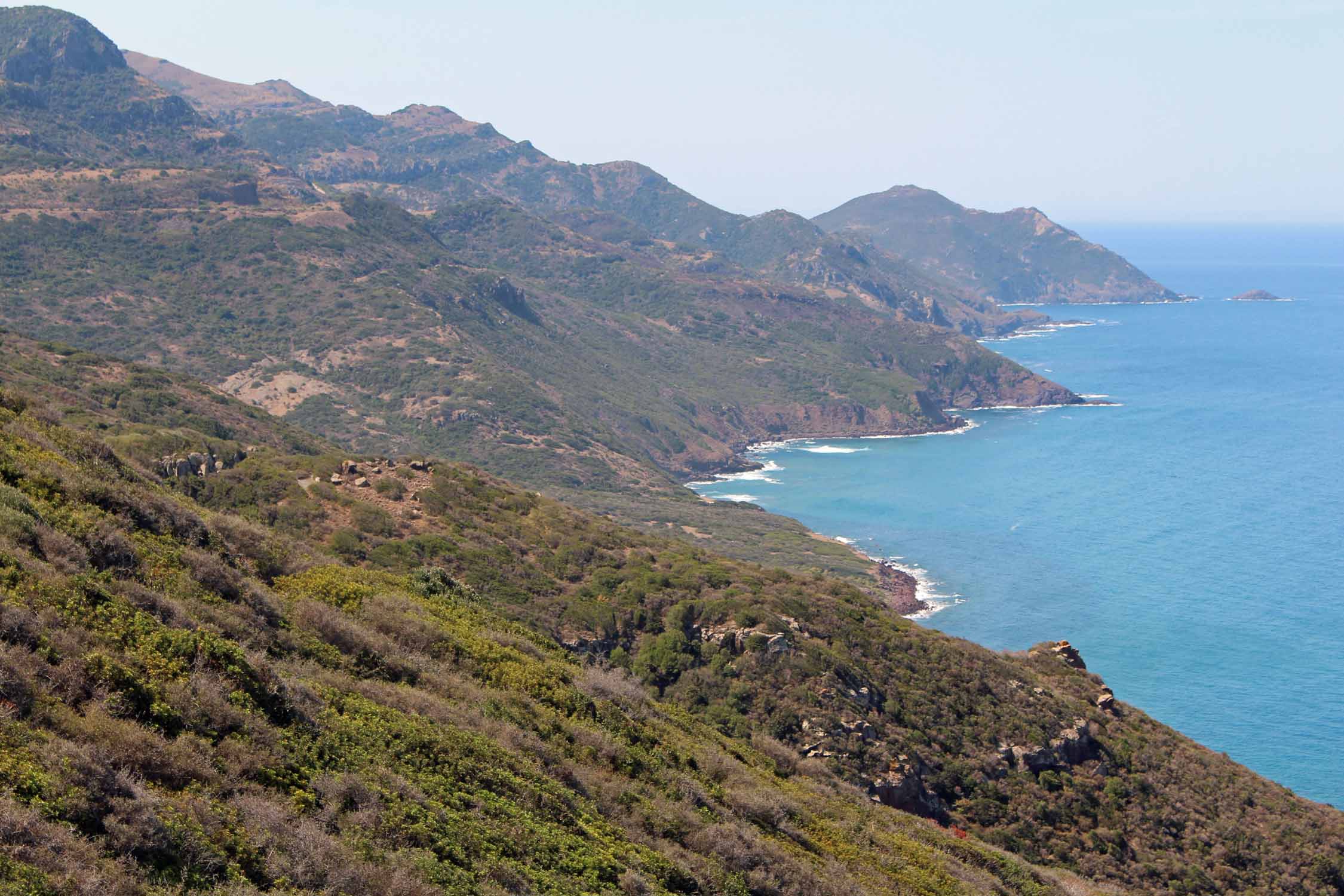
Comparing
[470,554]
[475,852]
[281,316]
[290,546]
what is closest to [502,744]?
[475,852]

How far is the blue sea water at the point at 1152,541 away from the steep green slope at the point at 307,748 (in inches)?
2357

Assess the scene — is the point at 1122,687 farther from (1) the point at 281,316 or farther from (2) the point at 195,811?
(1) the point at 281,316

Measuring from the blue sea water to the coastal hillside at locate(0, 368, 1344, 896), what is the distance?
3322cm

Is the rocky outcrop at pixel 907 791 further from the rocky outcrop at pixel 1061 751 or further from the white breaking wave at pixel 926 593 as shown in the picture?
the white breaking wave at pixel 926 593

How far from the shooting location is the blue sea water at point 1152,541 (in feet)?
266

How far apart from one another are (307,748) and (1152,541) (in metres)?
121

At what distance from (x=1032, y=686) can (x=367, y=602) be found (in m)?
34.7

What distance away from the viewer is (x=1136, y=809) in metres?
42.5

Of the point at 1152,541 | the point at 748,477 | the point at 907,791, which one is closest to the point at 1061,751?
the point at 907,791

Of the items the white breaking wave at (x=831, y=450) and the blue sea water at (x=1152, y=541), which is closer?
the blue sea water at (x=1152, y=541)

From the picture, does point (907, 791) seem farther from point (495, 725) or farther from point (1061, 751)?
point (495, 725)

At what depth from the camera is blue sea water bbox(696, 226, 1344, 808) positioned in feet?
266

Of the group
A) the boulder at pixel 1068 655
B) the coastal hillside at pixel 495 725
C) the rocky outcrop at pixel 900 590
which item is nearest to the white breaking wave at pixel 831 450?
the rocky outcrop at pixel 900 590

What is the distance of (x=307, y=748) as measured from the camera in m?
15.4
